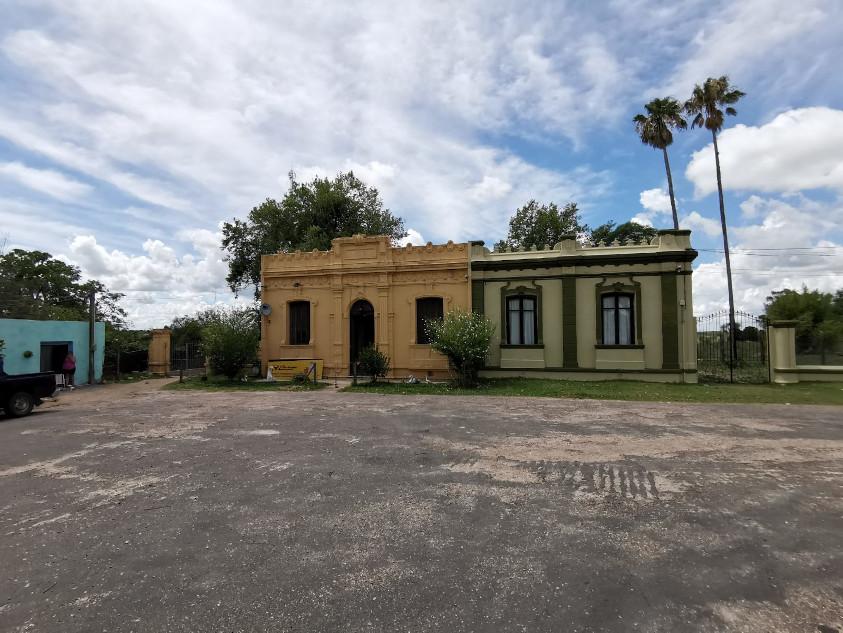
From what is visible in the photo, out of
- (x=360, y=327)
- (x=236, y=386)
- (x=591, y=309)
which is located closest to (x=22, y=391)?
(x=236, y=386)

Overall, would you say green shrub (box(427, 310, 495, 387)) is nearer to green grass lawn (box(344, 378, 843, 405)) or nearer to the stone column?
green grass lawn (box(344, 378, 843, 405))

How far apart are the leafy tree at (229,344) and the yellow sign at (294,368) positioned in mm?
1200

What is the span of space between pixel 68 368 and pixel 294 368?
9416 millimetres

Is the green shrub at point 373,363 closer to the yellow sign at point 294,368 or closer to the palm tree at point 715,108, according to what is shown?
the yellow sign at point 294,368

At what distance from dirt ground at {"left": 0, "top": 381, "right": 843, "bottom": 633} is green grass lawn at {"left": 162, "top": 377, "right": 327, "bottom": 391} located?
890 centimetres

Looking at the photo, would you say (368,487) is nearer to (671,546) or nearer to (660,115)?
(671,546)

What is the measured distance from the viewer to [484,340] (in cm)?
1688

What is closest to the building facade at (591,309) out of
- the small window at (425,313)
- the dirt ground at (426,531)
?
the small window at (425,313)

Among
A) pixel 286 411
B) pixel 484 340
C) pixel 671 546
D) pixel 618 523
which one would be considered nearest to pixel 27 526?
pixel 618 523

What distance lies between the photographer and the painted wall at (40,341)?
17953mm

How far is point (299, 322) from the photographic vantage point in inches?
853

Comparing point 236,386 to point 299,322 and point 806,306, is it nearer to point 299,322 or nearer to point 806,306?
point 299,322

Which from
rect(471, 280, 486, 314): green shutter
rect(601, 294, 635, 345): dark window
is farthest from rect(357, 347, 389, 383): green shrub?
rect(601, 294, 635, 345): dark window

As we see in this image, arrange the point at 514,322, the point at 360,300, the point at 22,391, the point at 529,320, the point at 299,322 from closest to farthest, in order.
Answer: the point at 22,391, the point at 529,320, the point at 514,322, the point at 360,300, the point at 299,322
